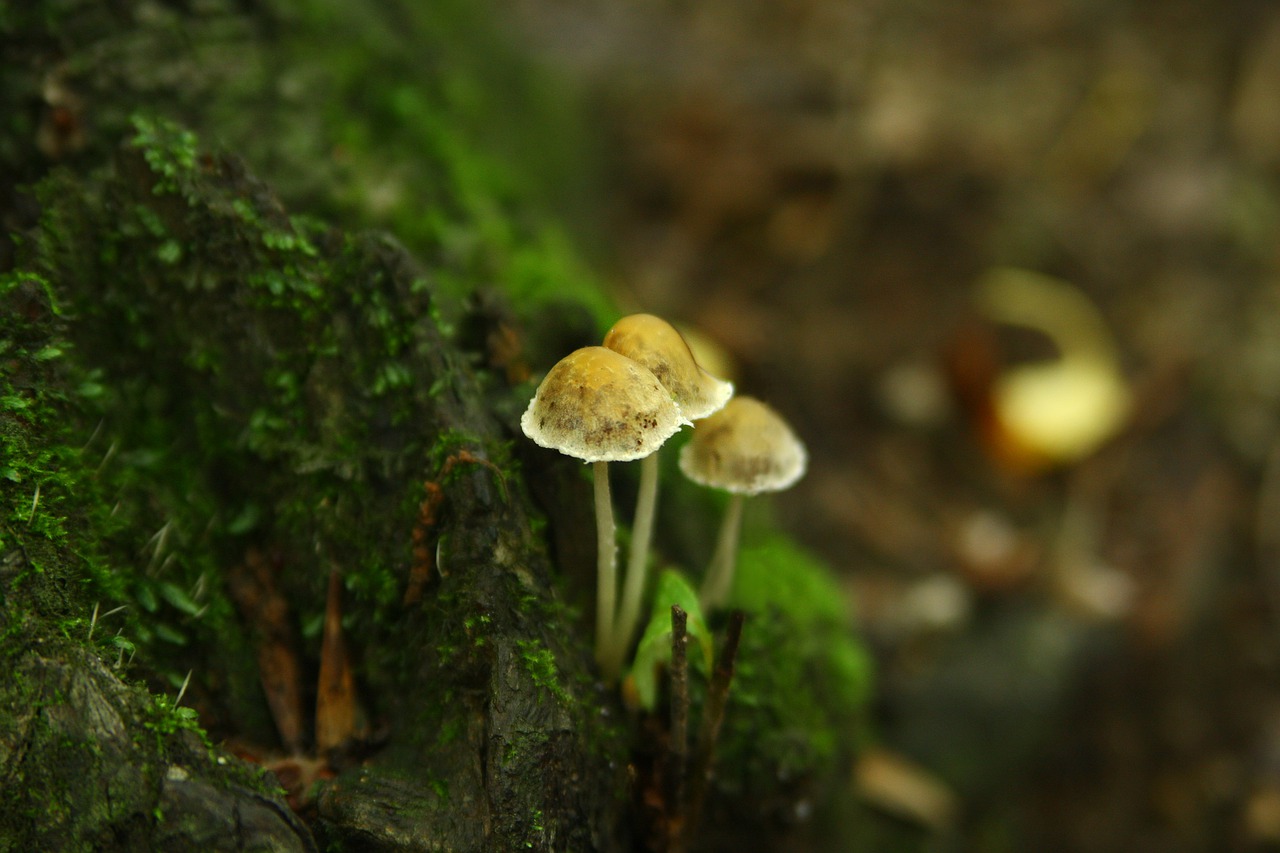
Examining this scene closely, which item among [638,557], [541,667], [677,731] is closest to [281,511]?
[541,667]

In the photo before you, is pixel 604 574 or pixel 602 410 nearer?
pixel 602 410

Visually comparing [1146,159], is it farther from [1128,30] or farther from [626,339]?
[626,339]

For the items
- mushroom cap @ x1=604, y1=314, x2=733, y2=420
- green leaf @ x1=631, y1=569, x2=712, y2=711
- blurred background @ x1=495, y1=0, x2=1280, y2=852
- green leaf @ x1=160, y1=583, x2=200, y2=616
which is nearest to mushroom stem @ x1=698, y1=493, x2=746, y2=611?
green leaf @ x1=631, y1=569, x2=712, y2=711

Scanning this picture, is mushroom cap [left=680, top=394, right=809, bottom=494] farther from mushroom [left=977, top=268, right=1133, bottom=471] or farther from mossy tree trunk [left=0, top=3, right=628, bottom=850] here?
mushroom [left=977, top=268, right=1133, bottom=471]

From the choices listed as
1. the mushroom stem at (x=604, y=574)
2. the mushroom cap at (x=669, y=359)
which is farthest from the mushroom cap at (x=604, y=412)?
the mushroom stem at (x=604, y=574)

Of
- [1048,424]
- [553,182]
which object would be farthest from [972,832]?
[553,182]

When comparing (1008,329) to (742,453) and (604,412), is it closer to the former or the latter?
(742,453)

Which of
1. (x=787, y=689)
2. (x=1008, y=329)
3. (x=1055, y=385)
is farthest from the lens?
(x=1008, y=329)

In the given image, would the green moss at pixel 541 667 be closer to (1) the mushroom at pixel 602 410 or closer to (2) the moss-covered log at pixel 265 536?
(2) the moss-covered log at pixel 265 536
